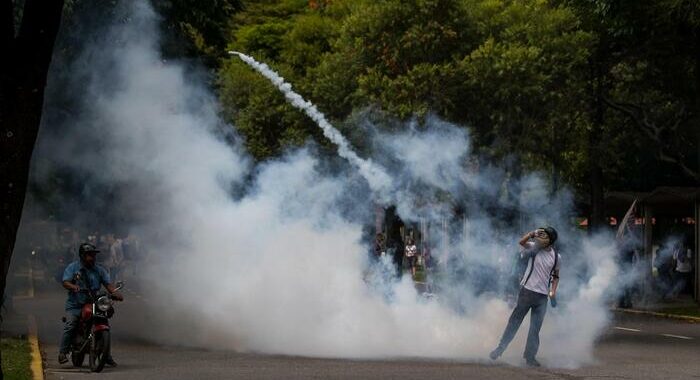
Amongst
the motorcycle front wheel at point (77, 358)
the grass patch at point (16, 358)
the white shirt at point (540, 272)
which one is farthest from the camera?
the white shirt at point (540, 272)

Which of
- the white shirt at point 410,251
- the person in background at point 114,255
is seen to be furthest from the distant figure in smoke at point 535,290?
the white shirt at point 410,251

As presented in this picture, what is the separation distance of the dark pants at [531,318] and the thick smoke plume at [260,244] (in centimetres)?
53

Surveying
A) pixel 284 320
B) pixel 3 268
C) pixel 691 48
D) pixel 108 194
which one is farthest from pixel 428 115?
pixel 3 268

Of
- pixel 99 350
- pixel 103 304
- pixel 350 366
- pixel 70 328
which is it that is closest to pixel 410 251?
pixel 350 366

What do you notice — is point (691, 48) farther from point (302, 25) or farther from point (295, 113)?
point (302, 25)

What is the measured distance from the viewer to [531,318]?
16016 millimetres

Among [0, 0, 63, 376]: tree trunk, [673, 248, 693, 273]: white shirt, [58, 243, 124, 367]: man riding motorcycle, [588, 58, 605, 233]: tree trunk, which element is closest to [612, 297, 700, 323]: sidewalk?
[673, 248, 693, 273]: white shirt

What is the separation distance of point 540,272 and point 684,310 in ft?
47.1

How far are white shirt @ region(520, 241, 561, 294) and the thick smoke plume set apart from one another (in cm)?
102

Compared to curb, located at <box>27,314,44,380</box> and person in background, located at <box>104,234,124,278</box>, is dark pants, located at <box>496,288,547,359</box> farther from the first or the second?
person in background, located at <box>104,234,124,278</box>

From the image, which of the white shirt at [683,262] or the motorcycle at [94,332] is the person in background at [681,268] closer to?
the white shirt at [683,262]

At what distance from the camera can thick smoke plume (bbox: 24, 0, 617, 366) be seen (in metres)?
18.3

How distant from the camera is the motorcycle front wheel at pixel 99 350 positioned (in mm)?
15172

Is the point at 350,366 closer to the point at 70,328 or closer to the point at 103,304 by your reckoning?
the point at 103,304
